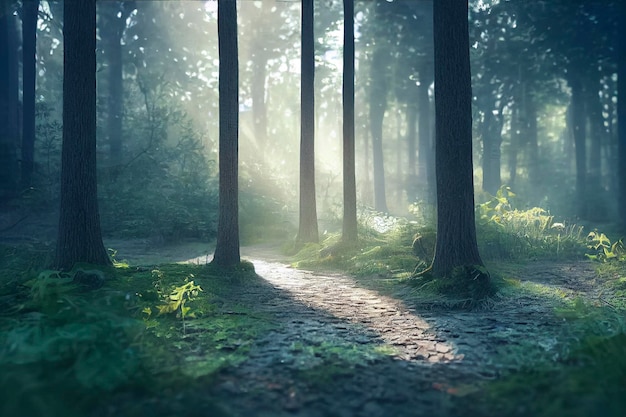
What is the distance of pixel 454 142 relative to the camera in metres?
9.04

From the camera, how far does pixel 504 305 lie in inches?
307

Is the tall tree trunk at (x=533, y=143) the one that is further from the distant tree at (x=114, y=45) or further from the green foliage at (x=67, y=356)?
the green foliage at (x=67, y=356)

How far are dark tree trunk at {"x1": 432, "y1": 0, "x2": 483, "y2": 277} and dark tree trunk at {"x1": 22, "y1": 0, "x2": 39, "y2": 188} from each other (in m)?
18.2

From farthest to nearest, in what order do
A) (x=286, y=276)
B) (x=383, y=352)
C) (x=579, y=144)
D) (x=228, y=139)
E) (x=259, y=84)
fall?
1. (x=259, y=84)
2. (x=579, y=144)
3. (x=286, y=276)
4. (x=228, y=139)
5. (x=383, y=352)

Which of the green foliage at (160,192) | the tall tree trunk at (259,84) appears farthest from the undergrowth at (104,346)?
the tall tree trunk at (259,84)

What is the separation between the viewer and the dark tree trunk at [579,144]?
30.8 metres

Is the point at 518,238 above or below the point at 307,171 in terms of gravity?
below

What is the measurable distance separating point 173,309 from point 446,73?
6.13m

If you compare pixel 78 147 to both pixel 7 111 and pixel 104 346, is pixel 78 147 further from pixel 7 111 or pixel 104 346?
pixel 7 111

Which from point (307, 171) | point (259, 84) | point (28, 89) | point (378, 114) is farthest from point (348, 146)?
point (259, 84)

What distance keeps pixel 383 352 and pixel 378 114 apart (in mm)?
35665

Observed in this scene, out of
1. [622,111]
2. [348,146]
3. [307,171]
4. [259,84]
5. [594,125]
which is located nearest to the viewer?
[348,146]

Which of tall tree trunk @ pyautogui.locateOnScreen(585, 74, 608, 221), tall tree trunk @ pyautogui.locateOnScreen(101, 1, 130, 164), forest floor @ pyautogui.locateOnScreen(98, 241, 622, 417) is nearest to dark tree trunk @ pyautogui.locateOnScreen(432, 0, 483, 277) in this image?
forest floor @ pyautogui.locateOnScreen(98, 241, 622, 417)

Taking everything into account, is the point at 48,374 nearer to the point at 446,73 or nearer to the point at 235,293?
the point at 235,293
